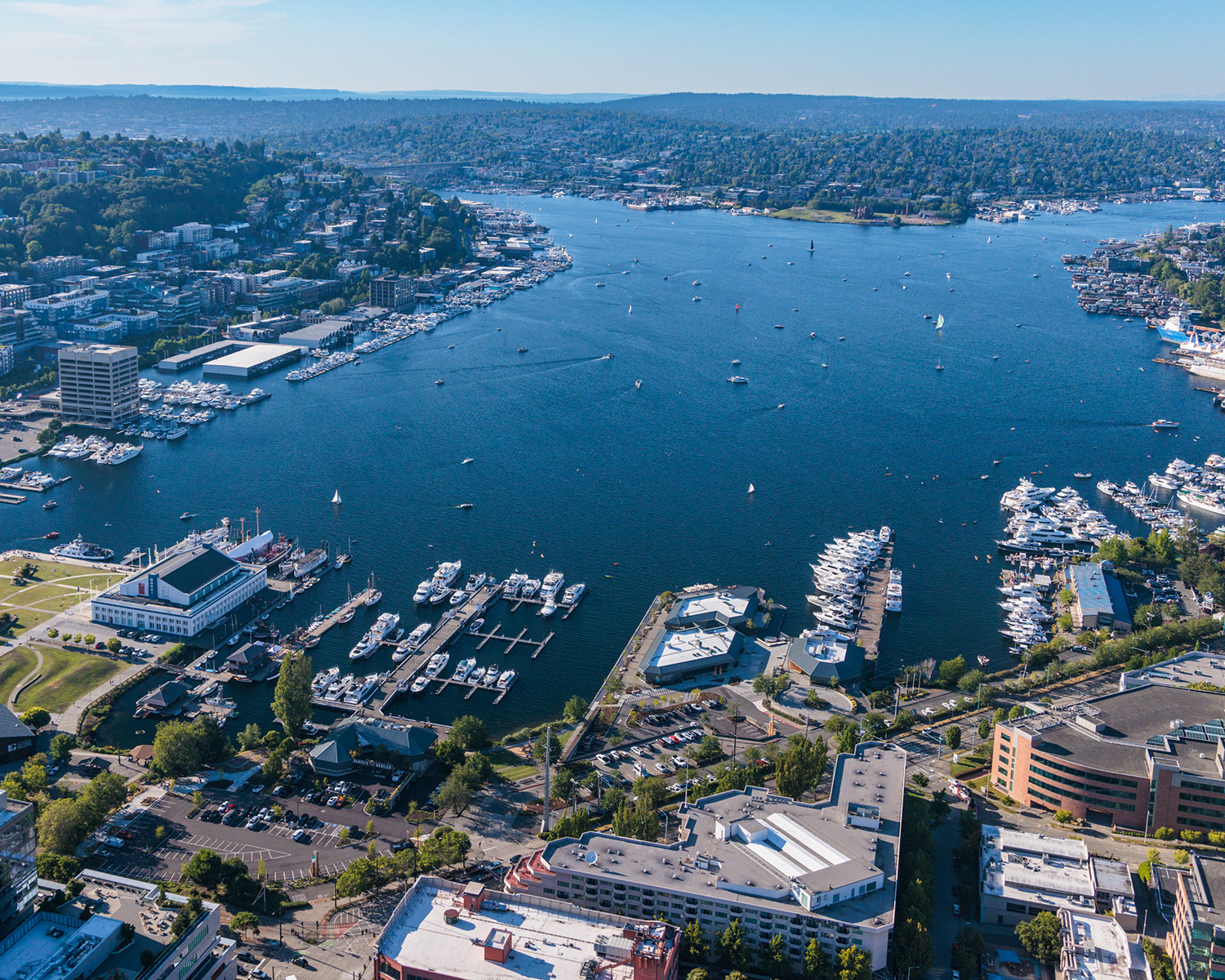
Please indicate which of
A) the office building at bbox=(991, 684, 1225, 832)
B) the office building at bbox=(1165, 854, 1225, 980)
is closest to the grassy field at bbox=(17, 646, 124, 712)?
the office building at bbox=(991, 684, 1225, 832)

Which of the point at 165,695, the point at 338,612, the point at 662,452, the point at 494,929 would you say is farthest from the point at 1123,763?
the point at 662,452

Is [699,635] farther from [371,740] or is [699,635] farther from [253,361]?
[253,361]

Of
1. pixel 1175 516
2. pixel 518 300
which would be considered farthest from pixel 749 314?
pixel 1175 516

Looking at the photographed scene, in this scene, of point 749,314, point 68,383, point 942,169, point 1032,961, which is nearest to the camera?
point 1032,961

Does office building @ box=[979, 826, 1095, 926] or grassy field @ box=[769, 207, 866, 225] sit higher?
grassy field @ box=[769, 207, 866, 225]

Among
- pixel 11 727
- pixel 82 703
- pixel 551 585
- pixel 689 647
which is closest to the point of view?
pixel 11 727

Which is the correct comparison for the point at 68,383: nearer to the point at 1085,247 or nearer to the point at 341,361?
the point at 341,361

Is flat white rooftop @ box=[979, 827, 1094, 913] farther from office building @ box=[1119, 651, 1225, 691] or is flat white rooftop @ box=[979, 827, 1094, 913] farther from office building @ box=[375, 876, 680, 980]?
office building @ box=[1119, 651, 1225, 691]
